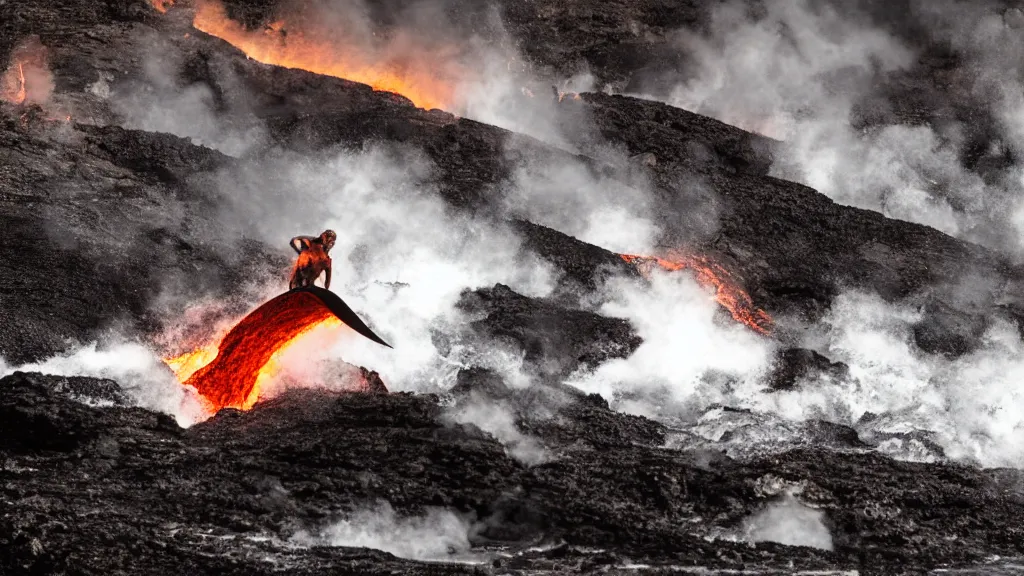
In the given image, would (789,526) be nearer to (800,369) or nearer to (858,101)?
(800,369)

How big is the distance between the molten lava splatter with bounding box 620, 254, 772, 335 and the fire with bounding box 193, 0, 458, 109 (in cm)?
405

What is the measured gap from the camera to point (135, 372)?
1109 cm

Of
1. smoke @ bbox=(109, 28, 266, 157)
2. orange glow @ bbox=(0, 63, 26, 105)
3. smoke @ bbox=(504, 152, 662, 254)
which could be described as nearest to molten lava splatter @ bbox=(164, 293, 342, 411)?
smoke @ bbox=(504, 152, 662, 254)

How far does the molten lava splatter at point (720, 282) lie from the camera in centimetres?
1352

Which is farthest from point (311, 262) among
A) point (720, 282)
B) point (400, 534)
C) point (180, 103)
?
point (720, 282)

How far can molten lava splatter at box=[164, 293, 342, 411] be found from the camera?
11.4m

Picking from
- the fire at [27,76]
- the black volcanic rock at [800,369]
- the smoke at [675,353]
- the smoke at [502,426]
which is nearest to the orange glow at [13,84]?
the fire at [27,76]

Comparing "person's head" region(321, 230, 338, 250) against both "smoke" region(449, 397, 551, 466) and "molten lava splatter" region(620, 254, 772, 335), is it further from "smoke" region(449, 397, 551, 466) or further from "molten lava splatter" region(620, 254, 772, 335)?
Result: "molten lava splatter" region(620, 254, 772, 335)

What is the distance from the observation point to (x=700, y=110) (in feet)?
55.6

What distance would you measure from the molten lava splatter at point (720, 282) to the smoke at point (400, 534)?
514cm

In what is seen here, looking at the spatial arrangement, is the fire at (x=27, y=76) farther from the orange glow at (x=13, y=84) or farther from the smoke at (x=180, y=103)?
the smoke at (x=180, y=103)

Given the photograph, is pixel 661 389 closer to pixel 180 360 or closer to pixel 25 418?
pixel 180 360

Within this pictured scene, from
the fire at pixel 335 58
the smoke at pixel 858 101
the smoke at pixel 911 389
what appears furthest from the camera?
the fire at pixel 335 58

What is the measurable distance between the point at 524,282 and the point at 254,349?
10.2 feet
